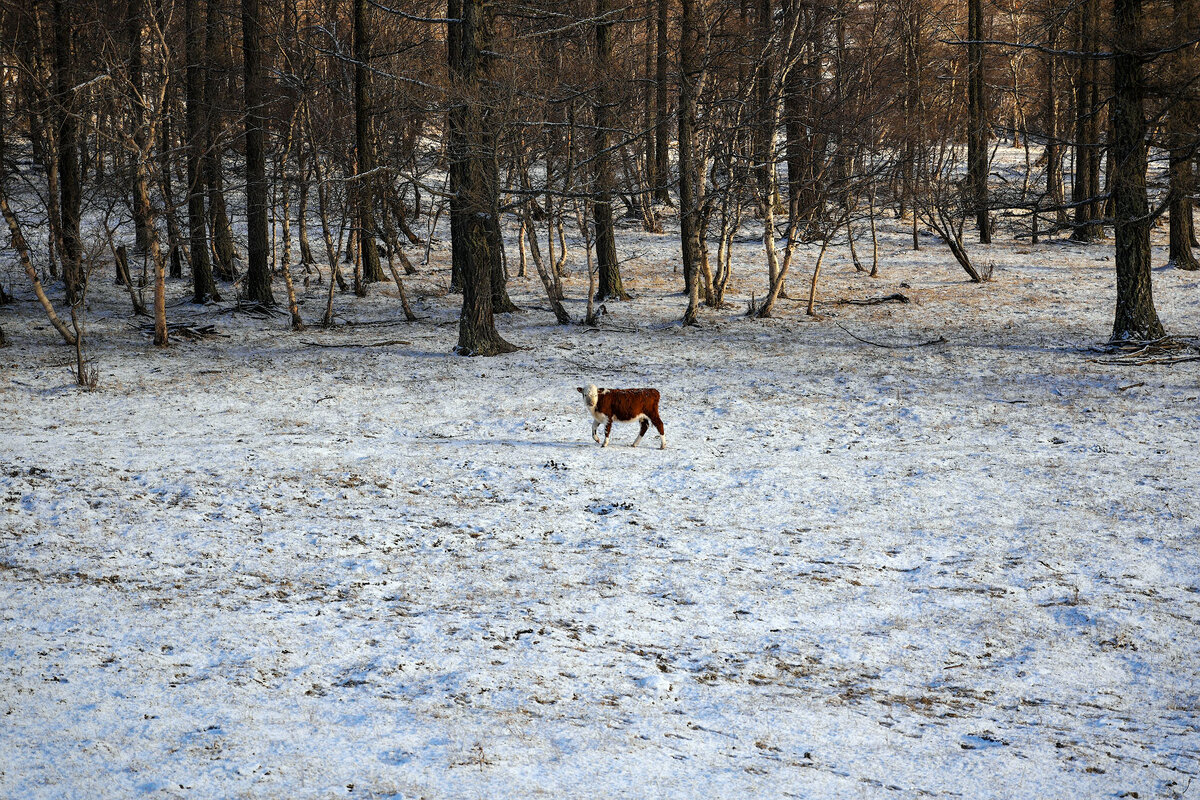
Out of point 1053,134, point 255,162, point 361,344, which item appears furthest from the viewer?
point 1053,134

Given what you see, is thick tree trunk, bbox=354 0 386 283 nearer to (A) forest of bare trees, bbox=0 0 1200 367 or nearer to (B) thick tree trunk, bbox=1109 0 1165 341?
(A) forest of bare trees, bbox=0 0 1200 367

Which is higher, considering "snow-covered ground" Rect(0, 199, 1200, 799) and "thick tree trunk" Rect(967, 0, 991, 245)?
"thick tree trunk" Rect(967, 0, 991, 245)

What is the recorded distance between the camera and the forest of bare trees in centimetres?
1703

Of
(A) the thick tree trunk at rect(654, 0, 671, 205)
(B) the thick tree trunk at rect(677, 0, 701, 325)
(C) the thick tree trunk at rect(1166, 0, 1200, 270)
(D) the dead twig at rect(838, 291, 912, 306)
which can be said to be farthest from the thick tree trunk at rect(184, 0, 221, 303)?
(C) the thick tree trunk at rect(1166, 0, 1200, 270)

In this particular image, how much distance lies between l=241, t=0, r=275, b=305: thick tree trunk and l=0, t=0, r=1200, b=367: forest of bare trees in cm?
7

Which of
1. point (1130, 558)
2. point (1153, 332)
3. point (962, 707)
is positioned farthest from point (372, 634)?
point (1153, 332)

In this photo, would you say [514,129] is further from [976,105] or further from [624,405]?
[976,105]

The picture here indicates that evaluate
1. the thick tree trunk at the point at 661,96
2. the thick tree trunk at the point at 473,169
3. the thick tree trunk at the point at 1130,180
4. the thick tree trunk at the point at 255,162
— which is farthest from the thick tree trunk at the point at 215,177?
the thick tree trunk at the point at 1130,180

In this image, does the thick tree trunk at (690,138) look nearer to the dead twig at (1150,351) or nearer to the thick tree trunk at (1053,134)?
the dead twig at (1150,351)

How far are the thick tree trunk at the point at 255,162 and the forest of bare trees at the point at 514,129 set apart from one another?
0.23 feet

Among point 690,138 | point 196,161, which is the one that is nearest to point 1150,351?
point 690,138

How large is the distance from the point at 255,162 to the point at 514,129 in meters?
8.70

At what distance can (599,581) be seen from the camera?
8.52 m

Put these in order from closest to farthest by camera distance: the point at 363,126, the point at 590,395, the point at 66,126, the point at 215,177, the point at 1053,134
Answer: the point at 590,395 → the point at 66,126 → the point at 363,126 → the point at 215,177 → the point at 1053,134
